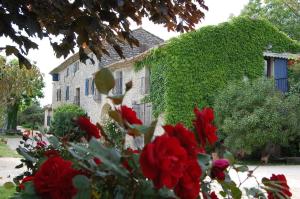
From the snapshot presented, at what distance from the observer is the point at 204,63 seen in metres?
20.0

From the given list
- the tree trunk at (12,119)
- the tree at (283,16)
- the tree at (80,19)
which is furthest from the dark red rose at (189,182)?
the tree trunk at (12,119)

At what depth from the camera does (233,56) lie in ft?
66.9

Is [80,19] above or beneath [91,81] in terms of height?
beneath

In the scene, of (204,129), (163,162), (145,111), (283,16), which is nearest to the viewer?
(163,162)

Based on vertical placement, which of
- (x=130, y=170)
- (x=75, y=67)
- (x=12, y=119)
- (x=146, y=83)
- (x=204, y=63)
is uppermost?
(x=75, y=67)

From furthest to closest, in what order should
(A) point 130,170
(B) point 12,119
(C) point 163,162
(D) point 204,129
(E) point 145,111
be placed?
(B) point 12,119 < (E) point 145,111 < (D) point 204,129 < (A) point 130,170 < (C) point 163,162

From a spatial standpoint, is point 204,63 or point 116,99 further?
point 204,63

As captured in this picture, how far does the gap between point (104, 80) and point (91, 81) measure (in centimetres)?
2975

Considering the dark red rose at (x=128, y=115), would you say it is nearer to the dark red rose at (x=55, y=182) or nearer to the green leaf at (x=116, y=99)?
the green leaf at (x=116, y=99)

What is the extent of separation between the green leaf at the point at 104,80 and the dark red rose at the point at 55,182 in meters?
0.22

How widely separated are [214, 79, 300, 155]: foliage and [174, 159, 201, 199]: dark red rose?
49.1ft

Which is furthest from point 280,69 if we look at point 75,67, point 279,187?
point 279,187

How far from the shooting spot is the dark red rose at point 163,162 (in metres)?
0.92

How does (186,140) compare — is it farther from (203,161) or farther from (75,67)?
(75,67)
